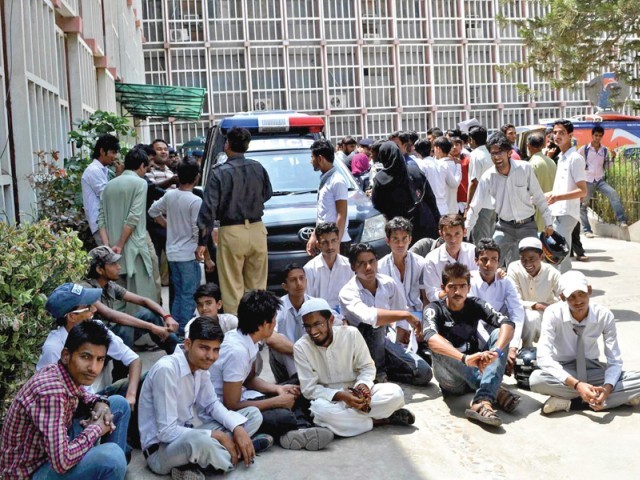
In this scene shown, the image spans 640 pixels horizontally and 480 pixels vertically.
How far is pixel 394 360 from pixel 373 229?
2.50 metres

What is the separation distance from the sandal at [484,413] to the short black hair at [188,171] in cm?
356

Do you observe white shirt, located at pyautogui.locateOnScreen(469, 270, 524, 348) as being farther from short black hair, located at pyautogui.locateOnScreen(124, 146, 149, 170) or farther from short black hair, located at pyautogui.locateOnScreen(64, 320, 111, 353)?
short black hair, located at pyautogui.locateOnScreen(64, 320, 111, 353)

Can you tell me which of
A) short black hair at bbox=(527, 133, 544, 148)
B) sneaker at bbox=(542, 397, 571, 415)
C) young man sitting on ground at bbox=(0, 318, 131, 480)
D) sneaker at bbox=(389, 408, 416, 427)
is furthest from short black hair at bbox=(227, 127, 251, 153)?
short black hair at bbox=(527, 133, 544, 148)

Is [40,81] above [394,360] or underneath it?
above

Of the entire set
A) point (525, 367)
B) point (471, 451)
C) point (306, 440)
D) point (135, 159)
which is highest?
point (135, 159)

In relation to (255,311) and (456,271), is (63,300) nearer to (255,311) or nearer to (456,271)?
(255,311)

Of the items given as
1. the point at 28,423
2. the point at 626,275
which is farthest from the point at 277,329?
the point at 626,275

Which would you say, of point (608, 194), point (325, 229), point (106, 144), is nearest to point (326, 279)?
point (325, 229)

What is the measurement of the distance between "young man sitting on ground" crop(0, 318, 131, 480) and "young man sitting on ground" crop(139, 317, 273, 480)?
587mm

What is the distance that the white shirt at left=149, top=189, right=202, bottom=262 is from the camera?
27.1ft

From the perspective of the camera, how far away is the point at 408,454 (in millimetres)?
5594

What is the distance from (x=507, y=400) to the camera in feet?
20.6

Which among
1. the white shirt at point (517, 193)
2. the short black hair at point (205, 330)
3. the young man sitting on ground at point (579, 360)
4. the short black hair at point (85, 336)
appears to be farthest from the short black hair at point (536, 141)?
the short black hair at point (85, 336)

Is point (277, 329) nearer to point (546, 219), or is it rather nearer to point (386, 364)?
point (386, 364)
